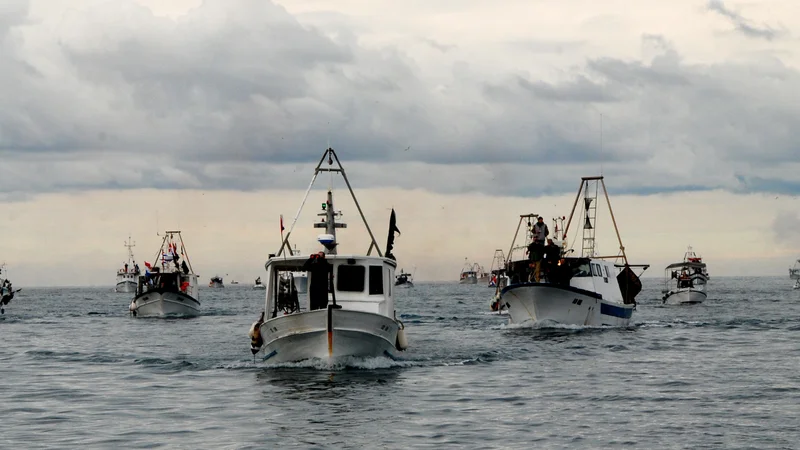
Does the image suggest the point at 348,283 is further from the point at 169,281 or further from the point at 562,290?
the point at 169,281

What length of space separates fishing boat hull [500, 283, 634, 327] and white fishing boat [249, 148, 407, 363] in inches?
604

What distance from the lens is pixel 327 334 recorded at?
104ft

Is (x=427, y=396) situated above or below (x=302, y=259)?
below

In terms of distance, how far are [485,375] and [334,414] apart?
10019 mm

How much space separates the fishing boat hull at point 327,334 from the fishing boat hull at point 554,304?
1950cm

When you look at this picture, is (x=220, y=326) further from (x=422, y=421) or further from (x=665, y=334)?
(x=422, y=421)

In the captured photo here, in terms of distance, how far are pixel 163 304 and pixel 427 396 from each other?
5448 centimetres

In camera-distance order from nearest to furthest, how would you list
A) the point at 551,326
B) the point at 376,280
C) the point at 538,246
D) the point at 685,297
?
the point at 376,280
the point at 551,326
the point at 538,246
the point at 685,297

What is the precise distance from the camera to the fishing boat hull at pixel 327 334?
103ft

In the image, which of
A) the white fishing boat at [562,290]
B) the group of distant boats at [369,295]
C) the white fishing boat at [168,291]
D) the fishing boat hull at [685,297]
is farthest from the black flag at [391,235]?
the fishing boat hull at [685,297]

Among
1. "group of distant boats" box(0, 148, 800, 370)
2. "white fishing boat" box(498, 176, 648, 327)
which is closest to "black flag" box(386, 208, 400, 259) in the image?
"group of distant boats" box(0, 148, 800, 370)

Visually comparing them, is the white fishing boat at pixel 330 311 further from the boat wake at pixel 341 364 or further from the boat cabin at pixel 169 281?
the boat cabin at pixel 169 281

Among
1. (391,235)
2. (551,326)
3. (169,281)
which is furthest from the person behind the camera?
(169,281)

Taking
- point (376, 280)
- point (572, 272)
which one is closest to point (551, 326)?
point (572, 272)
